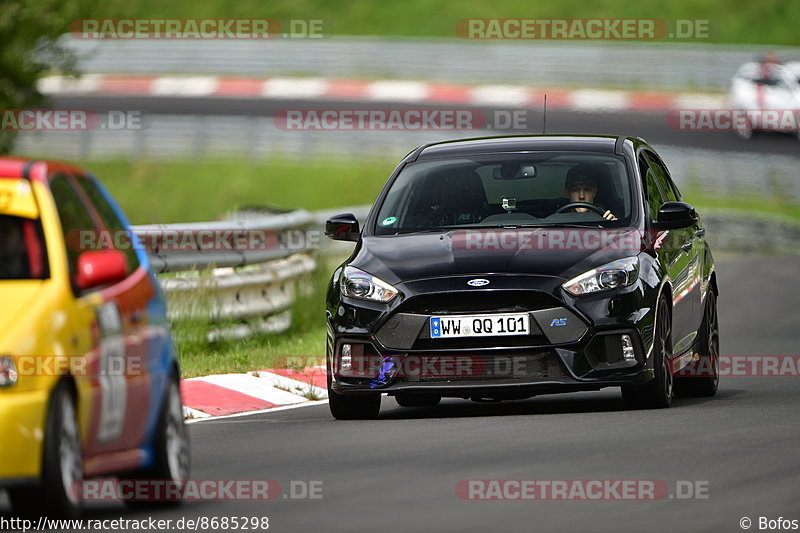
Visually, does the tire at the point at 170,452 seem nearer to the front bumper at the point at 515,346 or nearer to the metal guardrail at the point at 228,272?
the front bumper at the point at 515,346

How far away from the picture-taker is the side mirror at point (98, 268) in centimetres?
757

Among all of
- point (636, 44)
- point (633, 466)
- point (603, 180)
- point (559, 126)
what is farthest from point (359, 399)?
point (636, 44)

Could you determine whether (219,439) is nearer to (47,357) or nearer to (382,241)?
(382,241)

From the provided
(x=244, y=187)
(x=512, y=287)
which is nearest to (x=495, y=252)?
(x=512, y=287)

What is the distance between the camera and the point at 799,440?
400 inches

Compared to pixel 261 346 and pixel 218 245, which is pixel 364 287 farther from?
pixel 261 346

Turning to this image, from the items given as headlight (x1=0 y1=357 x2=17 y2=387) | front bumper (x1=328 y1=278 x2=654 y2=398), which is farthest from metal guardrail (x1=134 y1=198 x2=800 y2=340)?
headlight (x1=0 y1=357 x2=17 y2=387)

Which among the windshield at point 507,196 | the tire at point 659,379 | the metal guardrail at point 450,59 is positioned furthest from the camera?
the metal guardrail at point 450,59

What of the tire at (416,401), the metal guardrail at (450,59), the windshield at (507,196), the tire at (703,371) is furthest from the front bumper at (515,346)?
the metal guardrail at (450,59)

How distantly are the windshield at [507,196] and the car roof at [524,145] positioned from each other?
0.09m

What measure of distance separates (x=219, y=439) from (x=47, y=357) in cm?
374

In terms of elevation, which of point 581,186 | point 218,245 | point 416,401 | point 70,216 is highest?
point 70,216

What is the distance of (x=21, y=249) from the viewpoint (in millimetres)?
7812

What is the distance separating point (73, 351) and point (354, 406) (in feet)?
15.0
